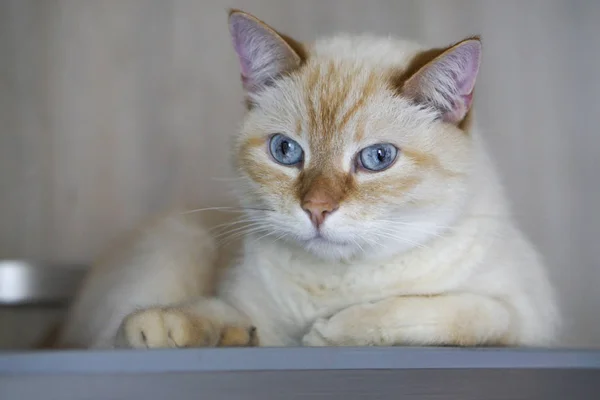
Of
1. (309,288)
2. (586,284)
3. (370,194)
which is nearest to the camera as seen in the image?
(370,194)

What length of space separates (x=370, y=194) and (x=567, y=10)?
Answer: 4.52 feet

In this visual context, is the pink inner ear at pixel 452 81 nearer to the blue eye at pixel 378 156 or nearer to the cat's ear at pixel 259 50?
the blue eye at pixel 378 156

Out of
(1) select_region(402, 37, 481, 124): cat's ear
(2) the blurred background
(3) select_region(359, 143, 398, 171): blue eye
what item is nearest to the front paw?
(3) select_region(359, 143, 398, 171): blue eye

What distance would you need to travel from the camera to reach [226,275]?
164 centimetres

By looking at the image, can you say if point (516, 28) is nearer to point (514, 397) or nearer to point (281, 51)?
point (281, 51)

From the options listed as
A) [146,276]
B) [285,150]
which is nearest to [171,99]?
[146,276]

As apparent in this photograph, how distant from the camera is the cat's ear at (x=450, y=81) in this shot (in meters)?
1.35

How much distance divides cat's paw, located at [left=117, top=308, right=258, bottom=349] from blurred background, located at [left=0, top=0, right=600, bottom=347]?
1.05 m

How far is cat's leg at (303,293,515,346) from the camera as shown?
1274 mm

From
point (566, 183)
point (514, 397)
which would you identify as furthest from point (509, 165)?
point (514, 397)

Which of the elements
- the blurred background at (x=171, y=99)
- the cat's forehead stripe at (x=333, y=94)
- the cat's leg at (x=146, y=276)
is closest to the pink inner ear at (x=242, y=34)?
the cat's forehead stripe at (x=333, y=94)

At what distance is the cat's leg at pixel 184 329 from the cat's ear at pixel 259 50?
19.0 inches

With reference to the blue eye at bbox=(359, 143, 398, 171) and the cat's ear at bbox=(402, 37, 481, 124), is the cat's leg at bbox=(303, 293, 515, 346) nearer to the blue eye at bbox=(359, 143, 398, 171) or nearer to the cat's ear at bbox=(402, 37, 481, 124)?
the blue eye at bbox=(359, 143, 398, 171)

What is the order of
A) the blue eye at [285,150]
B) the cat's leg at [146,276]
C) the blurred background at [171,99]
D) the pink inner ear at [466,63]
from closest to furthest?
the pink inner ear at [466,63] → the blue eye at [285,150] → the cat's leg at [146,276] → the blurred background at [171,99]
